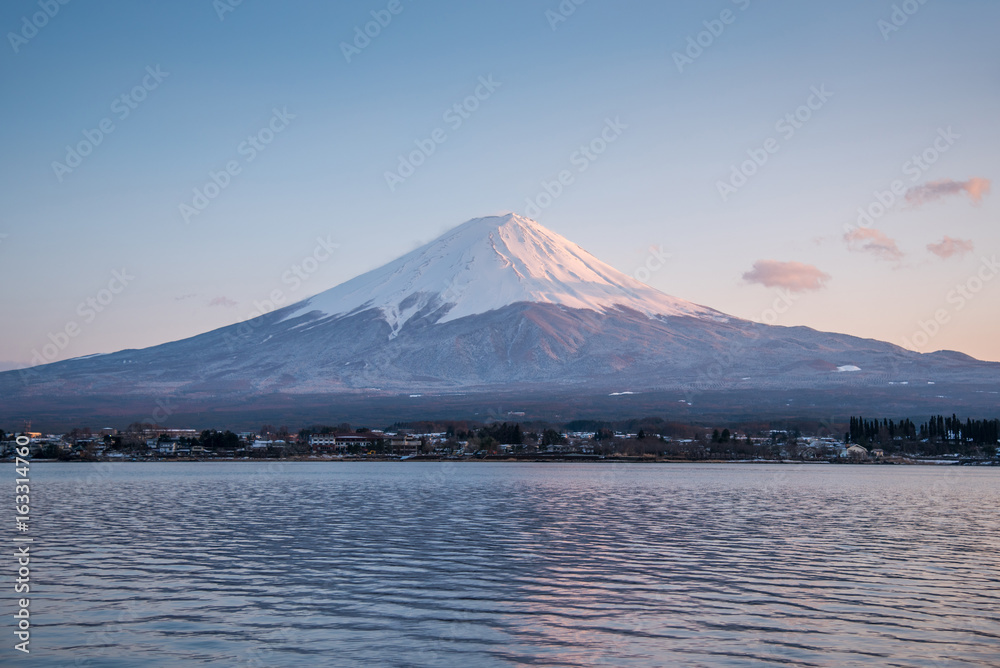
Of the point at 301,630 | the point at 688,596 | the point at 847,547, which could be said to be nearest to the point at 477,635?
the point at 301,630

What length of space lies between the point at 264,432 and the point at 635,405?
72.4 m

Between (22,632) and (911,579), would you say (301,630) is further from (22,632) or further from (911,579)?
(911,579)

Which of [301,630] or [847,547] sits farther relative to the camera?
[847,547]

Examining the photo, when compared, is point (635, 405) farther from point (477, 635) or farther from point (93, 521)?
point (477, 635)

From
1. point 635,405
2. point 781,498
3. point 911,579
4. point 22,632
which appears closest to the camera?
point 22,632

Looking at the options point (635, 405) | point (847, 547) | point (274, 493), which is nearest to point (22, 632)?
point (847, 547)

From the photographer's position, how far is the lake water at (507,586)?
15.6 metres

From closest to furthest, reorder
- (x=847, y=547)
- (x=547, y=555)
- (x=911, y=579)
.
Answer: (x=911, y=579) → (x=547, y=555) → (x=847, y=547)

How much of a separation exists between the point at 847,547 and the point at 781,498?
68.8 ft

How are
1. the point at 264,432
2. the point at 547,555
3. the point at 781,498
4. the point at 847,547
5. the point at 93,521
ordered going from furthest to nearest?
the point at 264,432, the point at 781,498, the point at 93,521, the point at 847,547, the point at 547,555

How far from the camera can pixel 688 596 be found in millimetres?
20031

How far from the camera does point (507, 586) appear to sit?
2102cm

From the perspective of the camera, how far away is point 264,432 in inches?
6024

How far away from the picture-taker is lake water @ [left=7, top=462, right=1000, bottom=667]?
15.6 meters
